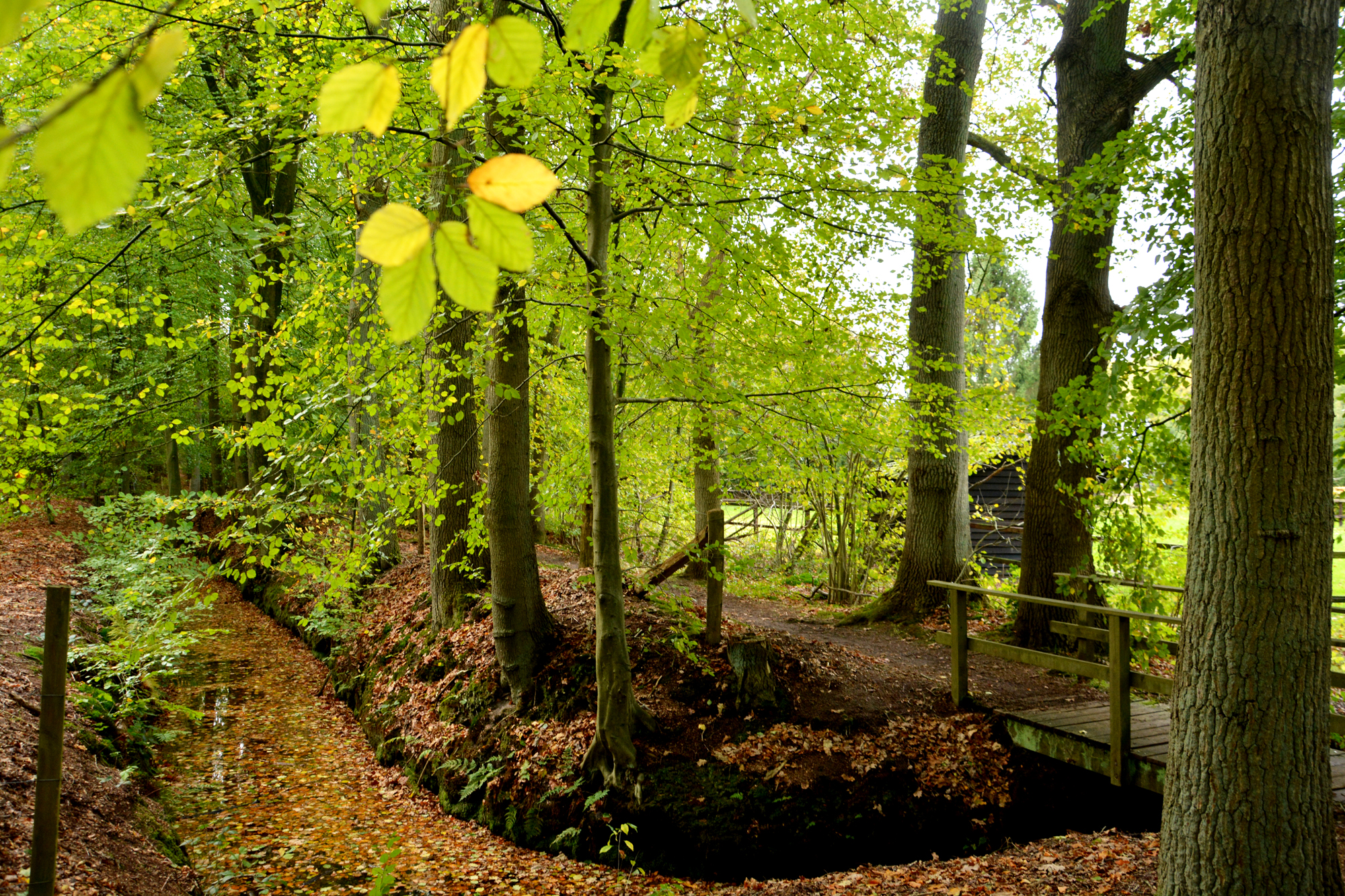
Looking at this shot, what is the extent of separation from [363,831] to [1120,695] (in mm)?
5614

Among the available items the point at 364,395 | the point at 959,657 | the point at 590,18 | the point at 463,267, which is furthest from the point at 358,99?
the point at 959,657

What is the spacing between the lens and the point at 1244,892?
3.21 meters

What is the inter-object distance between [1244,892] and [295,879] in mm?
5297

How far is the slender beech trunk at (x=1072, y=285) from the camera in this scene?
25.0ft

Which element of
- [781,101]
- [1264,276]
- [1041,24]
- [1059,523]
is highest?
[1041,24]

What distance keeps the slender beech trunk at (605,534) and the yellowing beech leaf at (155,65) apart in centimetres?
498

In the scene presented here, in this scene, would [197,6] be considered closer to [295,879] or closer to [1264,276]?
[295,879]

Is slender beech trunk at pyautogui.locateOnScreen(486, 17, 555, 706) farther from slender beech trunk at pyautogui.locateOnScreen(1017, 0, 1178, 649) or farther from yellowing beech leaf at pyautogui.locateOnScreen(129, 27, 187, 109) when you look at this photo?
yellowing beech leaf at pyautogui.locateOnScreen(129, 27, 187, 109)

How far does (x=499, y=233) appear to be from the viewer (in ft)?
2.43

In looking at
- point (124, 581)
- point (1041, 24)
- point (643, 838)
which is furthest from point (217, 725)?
point (1041, 24)

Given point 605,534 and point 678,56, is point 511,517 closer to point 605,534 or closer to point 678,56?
point 605,534

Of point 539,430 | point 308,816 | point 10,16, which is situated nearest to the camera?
point 10,16

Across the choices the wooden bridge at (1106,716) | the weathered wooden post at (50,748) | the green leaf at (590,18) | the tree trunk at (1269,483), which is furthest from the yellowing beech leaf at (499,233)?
the wooden bridge at (1106,716)

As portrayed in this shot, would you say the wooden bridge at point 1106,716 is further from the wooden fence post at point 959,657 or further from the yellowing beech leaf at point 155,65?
the yellowing beech leaf at point 155,65
